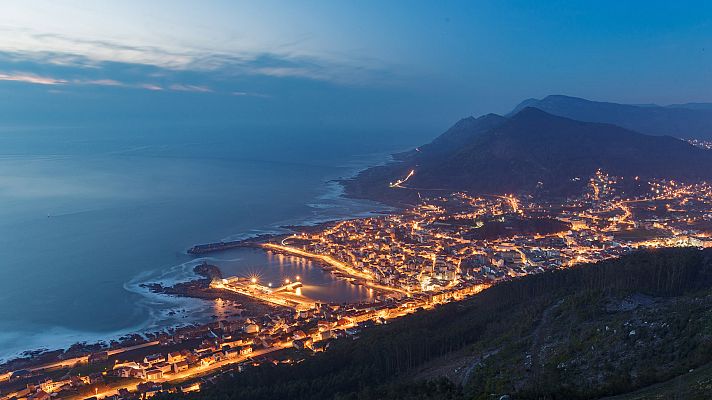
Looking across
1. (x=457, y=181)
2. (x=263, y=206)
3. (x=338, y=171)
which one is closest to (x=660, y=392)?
(x=263, y=206)

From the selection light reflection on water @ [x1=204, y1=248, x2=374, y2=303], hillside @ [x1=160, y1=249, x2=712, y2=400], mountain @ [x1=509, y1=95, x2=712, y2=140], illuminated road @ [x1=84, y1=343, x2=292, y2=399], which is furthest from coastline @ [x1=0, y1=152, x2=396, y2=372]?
mountain @ [x1=509, y1=95, x2=712, y2=140]

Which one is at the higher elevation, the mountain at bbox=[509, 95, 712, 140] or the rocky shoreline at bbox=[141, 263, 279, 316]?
the mountain at bbox=[509, 95, 712, 140]

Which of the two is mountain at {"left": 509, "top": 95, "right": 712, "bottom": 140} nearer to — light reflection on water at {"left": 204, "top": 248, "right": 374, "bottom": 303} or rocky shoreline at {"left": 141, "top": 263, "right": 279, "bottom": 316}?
light reflection on water at {"left": 204, "top": 248, "right": 374, "bottom": 303}

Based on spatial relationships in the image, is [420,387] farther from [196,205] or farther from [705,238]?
[196,205]

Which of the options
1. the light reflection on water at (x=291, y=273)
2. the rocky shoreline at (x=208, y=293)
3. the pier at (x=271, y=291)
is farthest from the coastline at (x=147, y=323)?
the light reflection on water at (x=291, y=273)

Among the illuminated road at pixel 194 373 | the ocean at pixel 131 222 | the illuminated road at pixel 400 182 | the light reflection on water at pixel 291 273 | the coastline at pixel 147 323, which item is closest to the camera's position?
the illuminated road at pixel 194 373

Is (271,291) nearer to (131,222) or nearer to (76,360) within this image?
(76,360)

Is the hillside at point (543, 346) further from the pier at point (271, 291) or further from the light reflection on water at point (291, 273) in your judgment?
the light reflection on water at point (291, 273)
